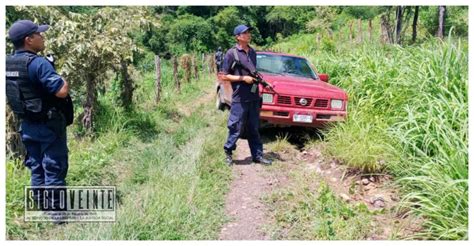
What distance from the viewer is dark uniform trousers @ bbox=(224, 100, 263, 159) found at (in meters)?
4.48

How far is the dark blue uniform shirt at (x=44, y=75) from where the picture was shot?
2.97 metres

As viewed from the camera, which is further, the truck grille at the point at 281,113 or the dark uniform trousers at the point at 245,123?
the truck grille at the point at 281,113

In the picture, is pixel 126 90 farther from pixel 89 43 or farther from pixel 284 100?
pixel 284 100

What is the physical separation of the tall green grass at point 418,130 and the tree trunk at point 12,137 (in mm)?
3496

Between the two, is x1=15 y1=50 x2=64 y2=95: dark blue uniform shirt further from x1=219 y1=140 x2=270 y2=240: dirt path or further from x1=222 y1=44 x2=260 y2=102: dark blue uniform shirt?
x1=222 y1=44 x2=260 y2=102: dark blue uniform shirt

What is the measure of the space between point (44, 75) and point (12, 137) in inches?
63.6

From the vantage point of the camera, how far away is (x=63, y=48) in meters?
4.92

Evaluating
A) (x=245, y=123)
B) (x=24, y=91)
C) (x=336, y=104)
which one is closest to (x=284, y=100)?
(x=336, y=104)

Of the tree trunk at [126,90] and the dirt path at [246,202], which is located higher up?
the tree trunk at [126,90]

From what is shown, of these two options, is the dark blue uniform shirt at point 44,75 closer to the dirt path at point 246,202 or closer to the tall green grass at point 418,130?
the dirt path at point 246,202

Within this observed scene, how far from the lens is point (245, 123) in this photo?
4.63 meters

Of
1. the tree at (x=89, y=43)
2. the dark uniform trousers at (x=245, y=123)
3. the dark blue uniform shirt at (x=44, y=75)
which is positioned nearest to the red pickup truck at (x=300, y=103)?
the dark uniform trousers at (x=245, y=123)

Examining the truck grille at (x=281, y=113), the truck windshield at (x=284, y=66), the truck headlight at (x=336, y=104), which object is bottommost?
the truck grille at (x=281, y=113)

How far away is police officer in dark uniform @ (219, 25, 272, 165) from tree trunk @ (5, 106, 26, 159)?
222 centimetres
